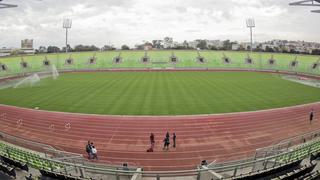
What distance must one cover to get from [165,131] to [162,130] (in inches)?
12.5

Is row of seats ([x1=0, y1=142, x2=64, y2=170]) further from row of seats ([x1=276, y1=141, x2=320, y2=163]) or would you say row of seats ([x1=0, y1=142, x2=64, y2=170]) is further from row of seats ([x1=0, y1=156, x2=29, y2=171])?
row of seats ([x1=276, y1=141, x2=320, y2=163])

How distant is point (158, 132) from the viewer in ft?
69.1

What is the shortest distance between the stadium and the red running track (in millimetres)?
62

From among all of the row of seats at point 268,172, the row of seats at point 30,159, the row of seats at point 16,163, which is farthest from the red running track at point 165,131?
the row of seats at point 16,163

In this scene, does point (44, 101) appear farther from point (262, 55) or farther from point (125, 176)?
point (262, 55)

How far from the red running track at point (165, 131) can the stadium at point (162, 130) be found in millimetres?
62

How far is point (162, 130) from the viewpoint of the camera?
21.4 metres

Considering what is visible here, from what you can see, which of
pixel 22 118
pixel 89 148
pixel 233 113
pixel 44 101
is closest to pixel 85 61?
pixel 44 101

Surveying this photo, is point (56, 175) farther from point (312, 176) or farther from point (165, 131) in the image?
point (165, 131)

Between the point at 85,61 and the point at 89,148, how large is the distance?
58.8 metres

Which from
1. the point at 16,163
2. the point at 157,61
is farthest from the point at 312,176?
the point at 157,61

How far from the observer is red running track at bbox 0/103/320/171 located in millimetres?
16938

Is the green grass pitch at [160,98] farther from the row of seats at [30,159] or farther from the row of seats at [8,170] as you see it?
the row of seats at [8,170]

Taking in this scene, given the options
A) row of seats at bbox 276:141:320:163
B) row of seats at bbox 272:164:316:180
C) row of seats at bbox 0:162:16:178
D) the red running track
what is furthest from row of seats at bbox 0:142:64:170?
row of seats at bbox 276:141:320:163
